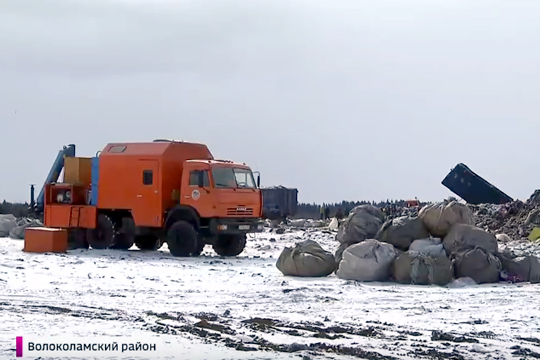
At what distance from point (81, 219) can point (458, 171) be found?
16.1 metres

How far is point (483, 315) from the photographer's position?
35.9 feet

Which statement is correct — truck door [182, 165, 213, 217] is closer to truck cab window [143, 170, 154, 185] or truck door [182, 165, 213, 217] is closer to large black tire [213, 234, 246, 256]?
truck cab window [143, 170, 154, 185]

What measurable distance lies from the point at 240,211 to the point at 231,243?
1.27 m

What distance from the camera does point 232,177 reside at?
21.6 m

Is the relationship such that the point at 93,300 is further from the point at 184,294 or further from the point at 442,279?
the point at 442,279

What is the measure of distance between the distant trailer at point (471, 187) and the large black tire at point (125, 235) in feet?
47.2

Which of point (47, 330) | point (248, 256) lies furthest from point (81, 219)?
point (47, 330)

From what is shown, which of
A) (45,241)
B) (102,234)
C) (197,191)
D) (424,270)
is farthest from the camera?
(102,234)

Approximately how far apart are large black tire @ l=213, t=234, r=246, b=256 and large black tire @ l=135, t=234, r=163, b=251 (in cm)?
246

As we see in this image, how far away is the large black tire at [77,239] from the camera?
77.7ft

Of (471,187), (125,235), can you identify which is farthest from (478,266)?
(471,187)

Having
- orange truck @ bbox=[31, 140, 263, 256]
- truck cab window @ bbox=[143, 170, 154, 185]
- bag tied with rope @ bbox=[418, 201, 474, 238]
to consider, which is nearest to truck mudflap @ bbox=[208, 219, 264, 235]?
orange truck @ bbox=[31, 140, 263, 256]

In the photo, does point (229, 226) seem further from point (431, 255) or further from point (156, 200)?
point (431, 255)

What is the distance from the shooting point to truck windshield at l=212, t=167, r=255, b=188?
21328mm
